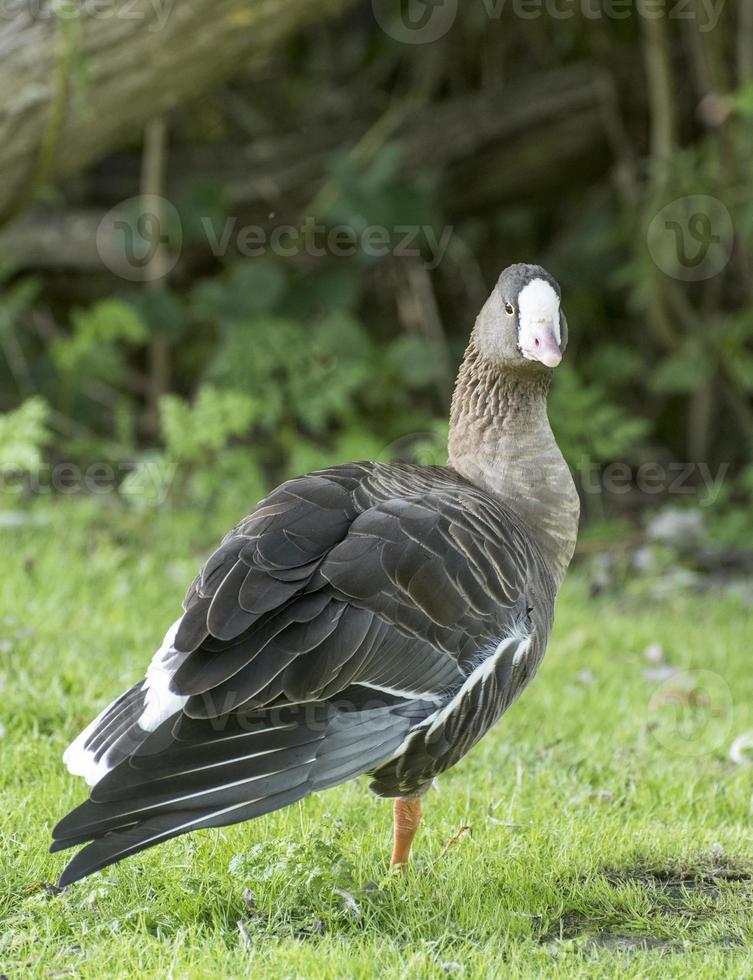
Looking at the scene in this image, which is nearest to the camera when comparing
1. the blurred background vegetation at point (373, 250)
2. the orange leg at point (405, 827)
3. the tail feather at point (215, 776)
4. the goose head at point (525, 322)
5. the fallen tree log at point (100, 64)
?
the tail feather at point (215, 776)

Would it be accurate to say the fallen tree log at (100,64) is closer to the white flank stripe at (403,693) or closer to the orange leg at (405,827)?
the white flank stripe at (403,693)

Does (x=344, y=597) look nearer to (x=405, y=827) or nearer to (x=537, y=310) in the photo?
(x=405, y=827)

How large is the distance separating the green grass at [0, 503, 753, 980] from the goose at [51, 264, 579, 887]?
0.97ft

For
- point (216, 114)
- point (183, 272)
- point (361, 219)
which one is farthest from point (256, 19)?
point (216, 114)

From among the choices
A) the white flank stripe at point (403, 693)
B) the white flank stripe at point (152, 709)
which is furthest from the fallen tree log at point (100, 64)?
the white flank stripe at point (403, 693)

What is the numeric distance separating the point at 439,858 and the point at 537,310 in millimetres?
1578

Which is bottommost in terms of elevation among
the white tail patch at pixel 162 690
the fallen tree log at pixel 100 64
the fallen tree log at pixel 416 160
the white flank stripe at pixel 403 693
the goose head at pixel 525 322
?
the white flank stripe at pixel 403 693

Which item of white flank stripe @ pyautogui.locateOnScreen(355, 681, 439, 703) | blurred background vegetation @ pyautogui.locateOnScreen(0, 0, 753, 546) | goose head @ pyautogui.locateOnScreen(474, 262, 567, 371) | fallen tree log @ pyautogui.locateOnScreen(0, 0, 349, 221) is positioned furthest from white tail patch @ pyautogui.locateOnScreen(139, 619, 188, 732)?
fallen tree log @ pyautogui.locateOnScreen(0, 0, 349, 221)

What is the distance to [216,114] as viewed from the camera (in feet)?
31.0

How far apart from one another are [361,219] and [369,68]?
2.28 m

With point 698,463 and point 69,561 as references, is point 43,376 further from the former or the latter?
point 698,463

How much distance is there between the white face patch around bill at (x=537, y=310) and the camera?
3648 millimetres

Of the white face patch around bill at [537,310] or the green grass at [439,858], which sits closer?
the green grass at [439,858]

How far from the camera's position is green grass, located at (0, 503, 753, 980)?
288 cm
